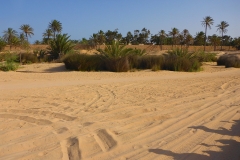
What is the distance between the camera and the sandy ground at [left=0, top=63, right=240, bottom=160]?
414 centimetres

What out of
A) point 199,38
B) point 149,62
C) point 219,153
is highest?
point 199,38

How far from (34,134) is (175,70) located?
1483cm

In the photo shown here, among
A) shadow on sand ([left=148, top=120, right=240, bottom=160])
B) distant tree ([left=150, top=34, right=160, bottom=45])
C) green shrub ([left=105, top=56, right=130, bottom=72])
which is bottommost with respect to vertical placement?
shadow on sand ([left=148, top=120, right=240, bottom=160])

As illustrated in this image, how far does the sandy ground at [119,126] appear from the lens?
4141 millimetres

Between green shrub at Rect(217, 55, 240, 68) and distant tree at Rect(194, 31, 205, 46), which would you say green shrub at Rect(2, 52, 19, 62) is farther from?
distant tree at Rect(194, 31, 205, 46)

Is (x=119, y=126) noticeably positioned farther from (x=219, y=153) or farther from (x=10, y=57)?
(x=10, y=57)

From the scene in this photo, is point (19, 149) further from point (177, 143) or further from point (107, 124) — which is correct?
point (177, 143)

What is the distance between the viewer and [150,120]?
5.72m

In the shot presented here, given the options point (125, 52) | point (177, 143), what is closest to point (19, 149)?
point (177, 143)

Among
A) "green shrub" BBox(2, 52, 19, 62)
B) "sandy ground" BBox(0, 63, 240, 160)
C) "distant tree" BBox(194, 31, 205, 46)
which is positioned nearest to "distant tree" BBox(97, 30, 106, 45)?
"distant tree" BBox(194, 31, 205, 46)

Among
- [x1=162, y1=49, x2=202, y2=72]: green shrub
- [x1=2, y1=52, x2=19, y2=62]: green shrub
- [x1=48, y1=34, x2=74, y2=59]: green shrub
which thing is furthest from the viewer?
[x1=48, y1=34, x2=74, y2=59]: green shrub

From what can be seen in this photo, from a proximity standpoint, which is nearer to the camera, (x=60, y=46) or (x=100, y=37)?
(x=60, y=46)

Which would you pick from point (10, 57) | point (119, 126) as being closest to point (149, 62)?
point (10, 57)

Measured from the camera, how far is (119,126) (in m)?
5.30
